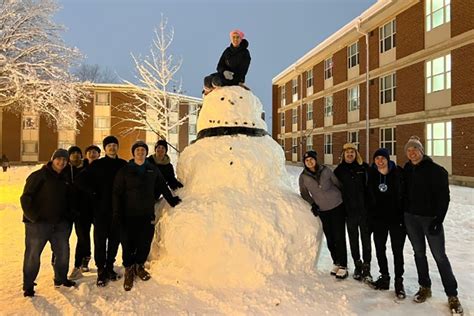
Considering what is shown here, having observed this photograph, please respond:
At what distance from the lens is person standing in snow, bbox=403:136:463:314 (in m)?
3.74

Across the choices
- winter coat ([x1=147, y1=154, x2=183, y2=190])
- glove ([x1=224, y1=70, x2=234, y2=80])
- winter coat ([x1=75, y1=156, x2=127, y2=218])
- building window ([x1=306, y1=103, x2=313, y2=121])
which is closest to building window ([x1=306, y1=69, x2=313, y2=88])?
building window ([x1=306, y1=103, x2=313, y2=121])

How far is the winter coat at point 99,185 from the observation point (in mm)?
4328

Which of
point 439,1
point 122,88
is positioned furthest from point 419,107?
point 122,88

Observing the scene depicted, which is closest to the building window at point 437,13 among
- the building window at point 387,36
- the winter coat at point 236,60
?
the building window at point 387,36

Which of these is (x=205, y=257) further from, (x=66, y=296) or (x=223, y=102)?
(x=223, y=102)

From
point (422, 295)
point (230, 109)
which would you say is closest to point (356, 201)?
point (422, 295)

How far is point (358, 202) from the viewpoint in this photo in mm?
4461

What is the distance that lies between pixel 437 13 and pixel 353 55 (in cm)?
651

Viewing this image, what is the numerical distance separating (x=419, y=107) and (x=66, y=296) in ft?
53.6

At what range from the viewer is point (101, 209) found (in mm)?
4336

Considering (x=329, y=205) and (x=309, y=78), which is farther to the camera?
(x=309, y=78)

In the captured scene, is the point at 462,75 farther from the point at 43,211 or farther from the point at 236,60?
the point at 43,211

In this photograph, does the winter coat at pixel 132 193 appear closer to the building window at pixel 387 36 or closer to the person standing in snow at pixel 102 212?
the person standing in snow at pixel 102 212

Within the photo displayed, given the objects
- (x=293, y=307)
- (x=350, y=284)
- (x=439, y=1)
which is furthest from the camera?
(x=439, y=1)
